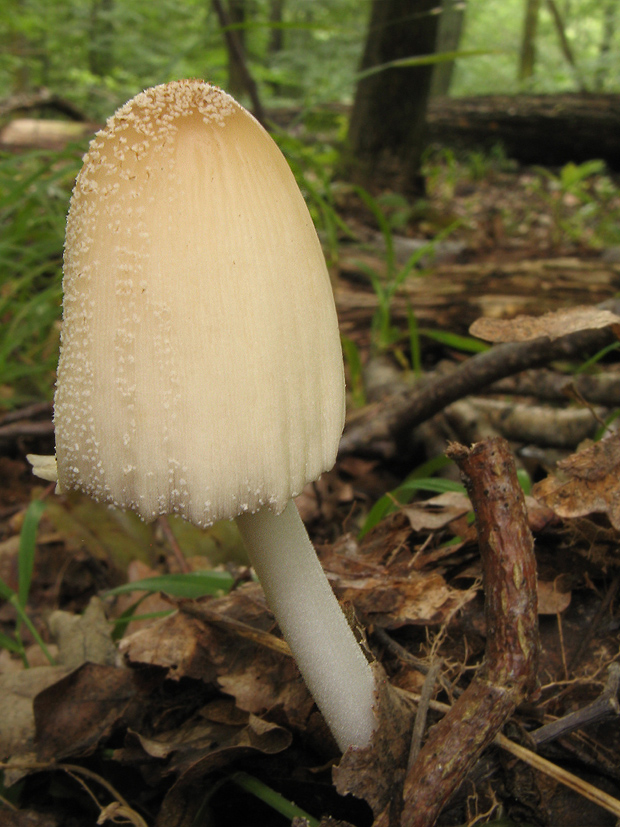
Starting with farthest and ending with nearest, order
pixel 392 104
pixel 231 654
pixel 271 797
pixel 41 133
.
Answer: pixel 41 133 → pixel 392 104 → pixel 231 654 → pixel 271 797

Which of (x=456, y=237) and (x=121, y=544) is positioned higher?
(x=456, y=237)

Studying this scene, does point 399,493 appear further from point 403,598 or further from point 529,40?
point 529,40

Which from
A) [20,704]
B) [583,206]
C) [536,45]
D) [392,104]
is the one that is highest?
[536,45]

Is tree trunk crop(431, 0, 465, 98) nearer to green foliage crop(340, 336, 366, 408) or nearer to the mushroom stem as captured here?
green foliage crop(340, 336, 366, 408)

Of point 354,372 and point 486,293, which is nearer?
point 354,372

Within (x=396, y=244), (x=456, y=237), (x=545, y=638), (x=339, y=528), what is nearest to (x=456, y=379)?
(x=339, y=528)

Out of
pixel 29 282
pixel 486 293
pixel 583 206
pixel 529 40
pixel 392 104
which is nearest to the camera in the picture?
pixel 29 282

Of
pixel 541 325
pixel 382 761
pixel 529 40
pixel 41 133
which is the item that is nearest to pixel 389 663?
pixel 382 761

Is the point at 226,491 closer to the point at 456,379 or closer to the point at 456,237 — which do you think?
the point at 456,379

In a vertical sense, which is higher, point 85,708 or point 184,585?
point 184,585
